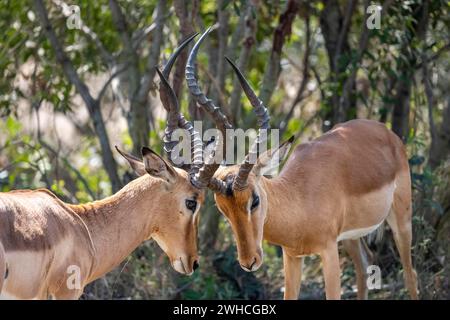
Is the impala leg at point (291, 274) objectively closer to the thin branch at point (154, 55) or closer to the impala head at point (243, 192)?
the impala head at point (243, 192)

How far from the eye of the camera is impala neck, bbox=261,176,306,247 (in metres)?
6.93

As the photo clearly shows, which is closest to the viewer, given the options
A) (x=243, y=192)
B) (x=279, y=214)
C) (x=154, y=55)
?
(x=243, y=192)

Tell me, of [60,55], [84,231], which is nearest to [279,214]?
[84,231]

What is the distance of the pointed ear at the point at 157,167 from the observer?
6.16m

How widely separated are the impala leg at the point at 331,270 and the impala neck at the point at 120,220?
144 cm

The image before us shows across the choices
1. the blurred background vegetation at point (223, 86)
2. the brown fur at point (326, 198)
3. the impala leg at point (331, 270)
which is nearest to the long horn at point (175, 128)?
the brown fur at point (326, 198)

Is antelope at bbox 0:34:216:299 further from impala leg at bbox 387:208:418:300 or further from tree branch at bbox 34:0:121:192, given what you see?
tree branch at bbox 34:0:121:192

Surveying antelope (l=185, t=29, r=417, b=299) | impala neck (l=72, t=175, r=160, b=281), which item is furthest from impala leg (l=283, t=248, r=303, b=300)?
impala neck (l=72, t=175, r=160, b=281)

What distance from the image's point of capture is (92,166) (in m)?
13.5

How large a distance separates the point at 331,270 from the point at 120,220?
172cm

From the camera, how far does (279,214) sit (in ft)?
22.9

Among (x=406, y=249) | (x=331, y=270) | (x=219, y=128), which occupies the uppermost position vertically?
(x=219, y=128)

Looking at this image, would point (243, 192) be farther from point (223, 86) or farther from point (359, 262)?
point (223, 86)
